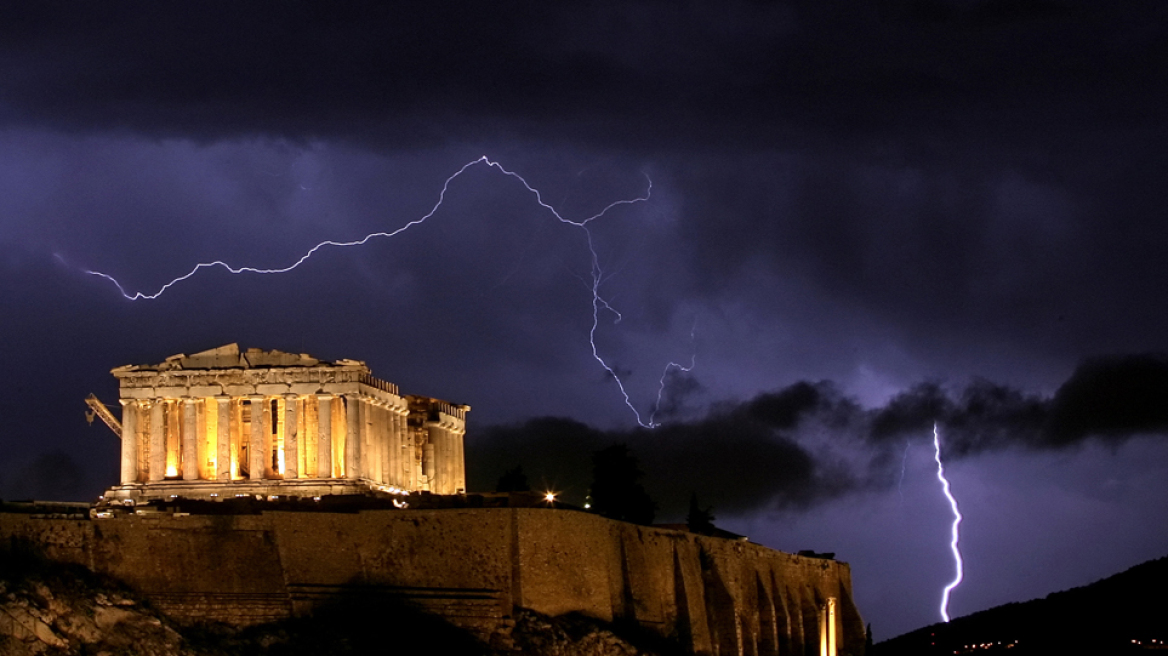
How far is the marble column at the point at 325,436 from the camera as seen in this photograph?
308ft

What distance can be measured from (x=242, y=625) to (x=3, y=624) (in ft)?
31.8

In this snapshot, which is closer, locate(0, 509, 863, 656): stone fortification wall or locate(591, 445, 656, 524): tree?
locate(0, 509, 863, 656): stone fortification wall

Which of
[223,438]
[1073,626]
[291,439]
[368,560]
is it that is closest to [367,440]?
[291,439]

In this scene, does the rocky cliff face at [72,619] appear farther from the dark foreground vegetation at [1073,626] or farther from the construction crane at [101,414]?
the dark foreground vegetation at [1073,626]

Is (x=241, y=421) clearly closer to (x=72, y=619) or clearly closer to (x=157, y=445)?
(x=157, y=445)

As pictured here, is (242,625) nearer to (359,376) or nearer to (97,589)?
(97,589)

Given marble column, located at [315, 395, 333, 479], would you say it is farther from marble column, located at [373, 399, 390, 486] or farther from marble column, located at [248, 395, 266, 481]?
marble column, located at [373, 399, 390, 486]

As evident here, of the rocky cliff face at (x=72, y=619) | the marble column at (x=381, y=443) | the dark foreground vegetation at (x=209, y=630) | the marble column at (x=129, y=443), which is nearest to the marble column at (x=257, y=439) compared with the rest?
the marble column at (x=129, y=443)

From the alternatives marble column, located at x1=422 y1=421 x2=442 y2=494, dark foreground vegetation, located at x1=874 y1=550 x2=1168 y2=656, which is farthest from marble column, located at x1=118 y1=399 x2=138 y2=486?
dark foreground vegetation, located at x1=874 y1=550 x2=1168 y2=656

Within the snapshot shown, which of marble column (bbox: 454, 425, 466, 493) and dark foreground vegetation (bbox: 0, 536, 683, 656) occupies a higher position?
marble column (bbox: 454, 425, 466, 493)

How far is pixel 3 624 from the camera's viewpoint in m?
63.4

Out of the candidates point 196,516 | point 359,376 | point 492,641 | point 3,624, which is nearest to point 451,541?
point 492,641

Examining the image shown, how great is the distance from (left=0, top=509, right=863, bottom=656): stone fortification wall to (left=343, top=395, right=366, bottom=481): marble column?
16546 millimetres

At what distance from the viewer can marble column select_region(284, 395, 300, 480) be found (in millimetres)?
94500
